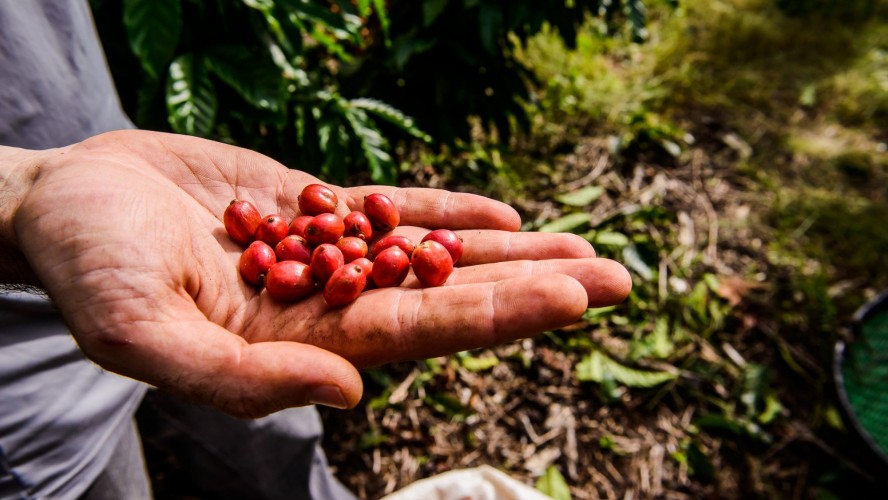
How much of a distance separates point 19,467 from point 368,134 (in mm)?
1591

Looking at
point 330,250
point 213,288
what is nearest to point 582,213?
point 330,250

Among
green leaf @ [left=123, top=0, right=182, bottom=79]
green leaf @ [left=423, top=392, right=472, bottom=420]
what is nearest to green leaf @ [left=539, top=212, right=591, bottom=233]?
green leaf @ [left=423, top=392, right=472, bottom=420]

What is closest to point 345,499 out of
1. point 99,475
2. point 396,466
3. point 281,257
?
point 396,466

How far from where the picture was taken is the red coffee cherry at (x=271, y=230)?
72.5 inches

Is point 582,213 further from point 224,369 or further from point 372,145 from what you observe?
point 224,369

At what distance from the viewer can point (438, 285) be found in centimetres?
167

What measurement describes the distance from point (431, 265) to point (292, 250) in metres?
0.51

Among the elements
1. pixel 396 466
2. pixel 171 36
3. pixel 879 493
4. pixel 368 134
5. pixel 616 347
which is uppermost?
pixel 171 36

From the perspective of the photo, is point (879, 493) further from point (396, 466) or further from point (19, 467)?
point (19, 467)

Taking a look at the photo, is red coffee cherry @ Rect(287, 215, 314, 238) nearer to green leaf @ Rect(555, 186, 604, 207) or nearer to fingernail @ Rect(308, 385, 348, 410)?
fingernail @ Rect(308, 385, 348, 410)

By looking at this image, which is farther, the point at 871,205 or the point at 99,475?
the point at 871,205

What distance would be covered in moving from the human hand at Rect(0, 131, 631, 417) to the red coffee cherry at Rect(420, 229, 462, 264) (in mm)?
58

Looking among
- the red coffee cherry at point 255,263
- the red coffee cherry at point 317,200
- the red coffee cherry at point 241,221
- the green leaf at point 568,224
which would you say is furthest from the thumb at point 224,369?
the green leaf at point 568,224

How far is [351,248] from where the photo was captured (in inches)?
73.5
